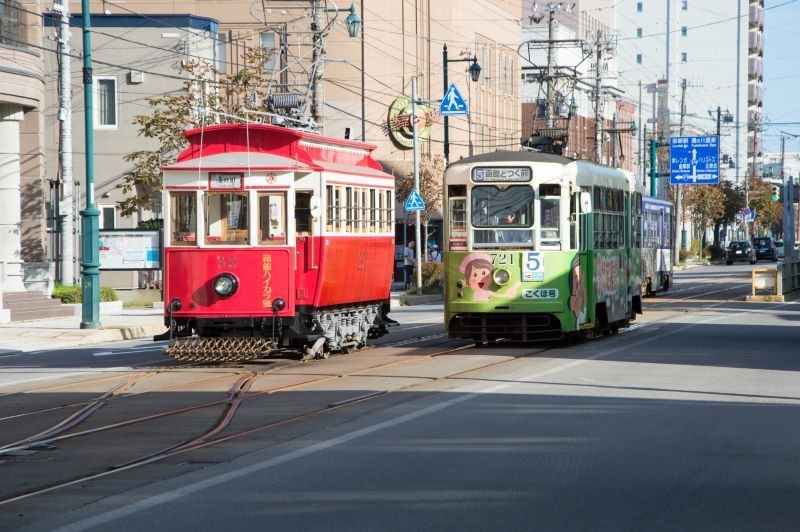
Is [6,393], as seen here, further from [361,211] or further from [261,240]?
[361,211]

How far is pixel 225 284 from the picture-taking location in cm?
1988

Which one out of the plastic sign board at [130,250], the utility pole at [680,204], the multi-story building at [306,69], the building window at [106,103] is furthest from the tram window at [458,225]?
the utility pole at [680,204]

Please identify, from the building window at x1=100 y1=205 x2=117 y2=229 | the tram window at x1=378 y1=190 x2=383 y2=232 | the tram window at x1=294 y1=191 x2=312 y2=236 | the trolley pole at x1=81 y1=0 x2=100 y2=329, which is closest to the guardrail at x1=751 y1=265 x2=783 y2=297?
the tram window at x1=378 y1=190 x2=383 y2=232

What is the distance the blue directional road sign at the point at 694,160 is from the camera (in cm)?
6375

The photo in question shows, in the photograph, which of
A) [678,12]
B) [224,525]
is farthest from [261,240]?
[678,12]

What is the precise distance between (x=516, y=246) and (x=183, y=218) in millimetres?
5854

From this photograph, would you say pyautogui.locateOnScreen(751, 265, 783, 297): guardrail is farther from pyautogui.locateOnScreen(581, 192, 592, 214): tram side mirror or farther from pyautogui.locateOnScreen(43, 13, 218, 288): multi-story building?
pyautogui.locateOnScreen(43, 13, 218, 288): multi-story building

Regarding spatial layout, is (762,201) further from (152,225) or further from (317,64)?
(317,64)

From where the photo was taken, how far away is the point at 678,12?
13250 cm

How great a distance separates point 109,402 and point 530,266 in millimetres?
9091

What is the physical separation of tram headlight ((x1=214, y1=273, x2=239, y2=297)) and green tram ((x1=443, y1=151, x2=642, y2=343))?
176 inches

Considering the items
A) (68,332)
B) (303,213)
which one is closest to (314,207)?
(303,213)

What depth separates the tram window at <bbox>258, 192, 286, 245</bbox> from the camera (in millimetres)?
20125

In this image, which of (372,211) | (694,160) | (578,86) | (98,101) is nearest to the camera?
(372,211)
